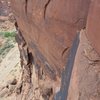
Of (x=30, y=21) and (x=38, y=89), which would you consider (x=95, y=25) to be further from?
(x=38, y=89)

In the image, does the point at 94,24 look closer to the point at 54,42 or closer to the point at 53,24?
the point at 53,24

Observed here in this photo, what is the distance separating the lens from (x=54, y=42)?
3.59 metres

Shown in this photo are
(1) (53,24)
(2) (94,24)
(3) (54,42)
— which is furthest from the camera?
(3) (54,42)

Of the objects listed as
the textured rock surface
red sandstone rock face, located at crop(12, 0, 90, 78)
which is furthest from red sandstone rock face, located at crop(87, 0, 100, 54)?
red sandstone rock face, located at crop(12, 0, 90, 78)

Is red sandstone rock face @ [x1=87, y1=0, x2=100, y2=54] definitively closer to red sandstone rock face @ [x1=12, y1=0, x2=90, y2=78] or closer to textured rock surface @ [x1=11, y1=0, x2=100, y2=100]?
textured rock surface @ [x1=11, y1=0, x2=100, y2=100]

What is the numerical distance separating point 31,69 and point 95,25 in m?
3.09

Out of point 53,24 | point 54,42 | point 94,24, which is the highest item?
point 94,24

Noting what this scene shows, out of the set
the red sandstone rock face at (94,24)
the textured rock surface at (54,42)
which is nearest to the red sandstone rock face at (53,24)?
the textured rock surface at (54,42)

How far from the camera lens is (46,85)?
4.52m

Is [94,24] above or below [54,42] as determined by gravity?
above

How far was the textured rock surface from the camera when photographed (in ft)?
8.61

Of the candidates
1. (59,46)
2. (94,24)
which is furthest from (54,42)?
(94,24)

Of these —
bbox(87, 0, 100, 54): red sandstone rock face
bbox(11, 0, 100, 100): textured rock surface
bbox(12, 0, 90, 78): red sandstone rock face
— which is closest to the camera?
bbox(87, 0, 100, 54): red sandstone rock face

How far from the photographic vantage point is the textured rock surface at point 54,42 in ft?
8.61
